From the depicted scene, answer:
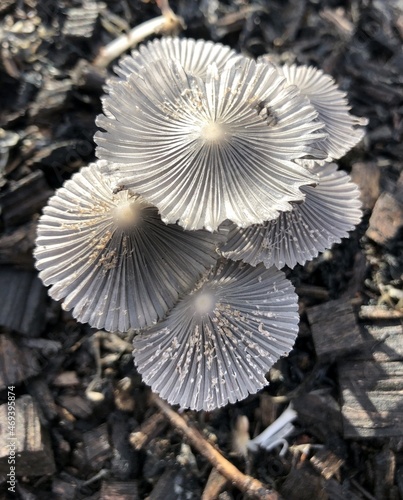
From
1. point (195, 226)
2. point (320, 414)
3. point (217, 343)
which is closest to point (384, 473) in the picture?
point (320, 414)

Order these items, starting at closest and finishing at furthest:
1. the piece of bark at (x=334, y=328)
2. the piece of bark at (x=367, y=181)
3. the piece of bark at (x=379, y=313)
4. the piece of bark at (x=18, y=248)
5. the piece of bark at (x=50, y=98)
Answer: the piece of bark at (x=334, y=328), the piece of bark at (x=379, y=313), the piece of bark at (x=18, y=248), the piece of bark at (x=367, y=181), the piece of bark at (x=50, y=98)

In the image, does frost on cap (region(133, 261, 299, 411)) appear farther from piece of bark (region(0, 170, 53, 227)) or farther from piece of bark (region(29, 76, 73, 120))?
piece of bark (region(29, 76, 73, 120))

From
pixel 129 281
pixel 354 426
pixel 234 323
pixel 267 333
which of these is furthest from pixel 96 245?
pixel 354 426

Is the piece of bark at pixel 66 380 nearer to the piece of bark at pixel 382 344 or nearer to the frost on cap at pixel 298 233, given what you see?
the frost on cap at pixel 298 233

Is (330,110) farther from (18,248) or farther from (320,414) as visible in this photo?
(18,248)

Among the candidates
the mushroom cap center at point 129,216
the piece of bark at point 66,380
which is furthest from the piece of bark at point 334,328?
the piece of bark at point 66,380

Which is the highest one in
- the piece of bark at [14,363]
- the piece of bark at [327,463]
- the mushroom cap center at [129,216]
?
the mushroom cap center at [129,216]

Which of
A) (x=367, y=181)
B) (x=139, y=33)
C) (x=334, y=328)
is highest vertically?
(x=139, y=33)

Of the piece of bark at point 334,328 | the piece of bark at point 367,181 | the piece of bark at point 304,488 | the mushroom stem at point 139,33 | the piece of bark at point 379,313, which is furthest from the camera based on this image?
the mushroom stem at point 139,33

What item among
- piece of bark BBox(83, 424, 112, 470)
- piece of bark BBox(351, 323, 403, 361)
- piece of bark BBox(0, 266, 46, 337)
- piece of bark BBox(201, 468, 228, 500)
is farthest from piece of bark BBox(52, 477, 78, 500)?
piece of bark BBox(351, 323, 403, 361)
